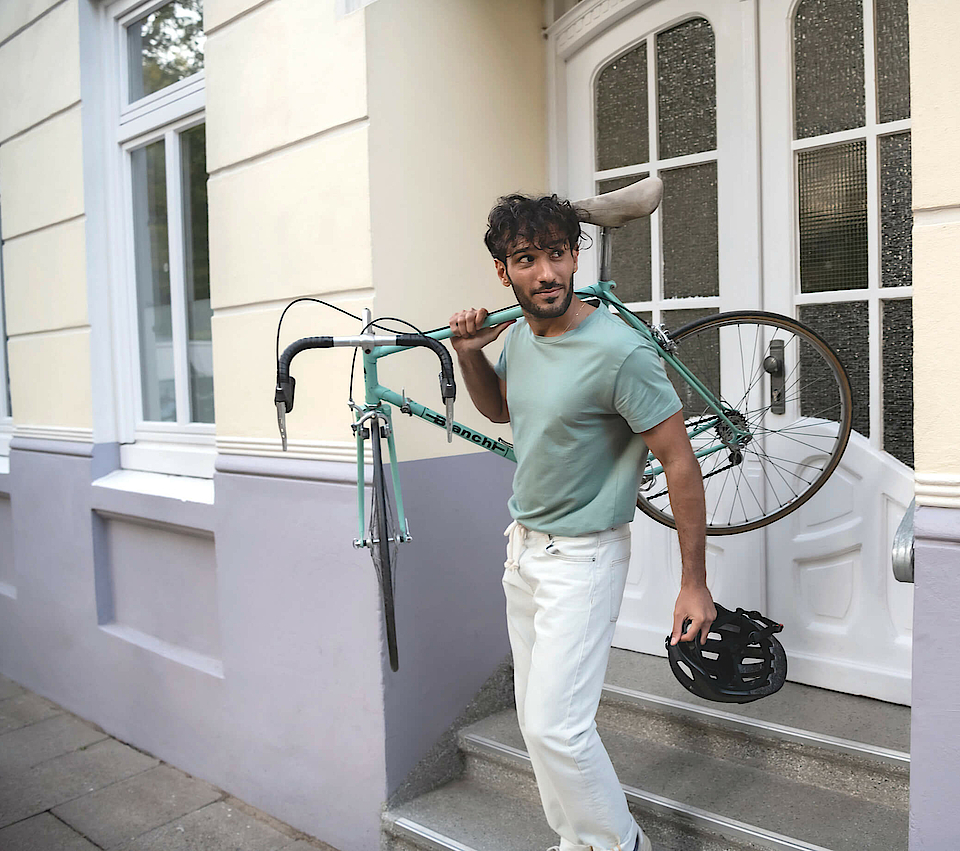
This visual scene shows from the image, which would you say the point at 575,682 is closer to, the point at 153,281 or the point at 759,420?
the point at 759,420

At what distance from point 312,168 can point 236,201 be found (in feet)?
1.71

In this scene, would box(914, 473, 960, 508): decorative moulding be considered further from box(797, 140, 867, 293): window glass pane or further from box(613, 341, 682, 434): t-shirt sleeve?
box(797, 140, 867, 293): window glass pane

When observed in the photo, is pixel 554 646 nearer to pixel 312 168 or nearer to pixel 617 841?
pixel 617 841

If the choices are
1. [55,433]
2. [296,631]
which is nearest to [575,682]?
[296,631]

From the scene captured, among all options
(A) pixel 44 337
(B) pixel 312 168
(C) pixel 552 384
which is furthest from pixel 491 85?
(A) pixel 44 337

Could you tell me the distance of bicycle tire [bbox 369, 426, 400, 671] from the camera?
2.59 metres

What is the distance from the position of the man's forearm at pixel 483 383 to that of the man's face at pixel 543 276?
0.36m

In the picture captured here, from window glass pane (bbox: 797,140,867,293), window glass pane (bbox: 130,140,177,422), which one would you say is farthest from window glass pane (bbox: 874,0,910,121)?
window glass pane (bbox: 130,140,177,422)

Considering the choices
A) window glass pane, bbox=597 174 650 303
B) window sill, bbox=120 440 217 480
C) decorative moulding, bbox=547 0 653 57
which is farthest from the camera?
window sill, bbox=120 440 217 480

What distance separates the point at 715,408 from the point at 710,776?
47.0 inches

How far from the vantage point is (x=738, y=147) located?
3320 mm

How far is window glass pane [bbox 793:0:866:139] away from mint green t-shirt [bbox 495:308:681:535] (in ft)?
4.46

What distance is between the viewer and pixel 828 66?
3119 mm

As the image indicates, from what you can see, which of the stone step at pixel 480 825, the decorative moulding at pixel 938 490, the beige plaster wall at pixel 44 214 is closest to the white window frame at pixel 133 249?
the beige plaster wall at pixel 44 214
